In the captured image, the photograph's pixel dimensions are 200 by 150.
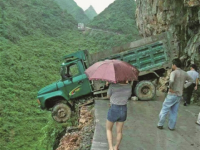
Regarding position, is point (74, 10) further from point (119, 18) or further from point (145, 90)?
point (145, 90)

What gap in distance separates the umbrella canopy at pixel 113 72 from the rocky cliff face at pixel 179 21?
698cm

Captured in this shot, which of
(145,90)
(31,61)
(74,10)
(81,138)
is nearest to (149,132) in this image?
(81,138)

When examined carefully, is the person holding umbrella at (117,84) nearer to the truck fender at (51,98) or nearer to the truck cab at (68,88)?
the truck cab at (68,88)

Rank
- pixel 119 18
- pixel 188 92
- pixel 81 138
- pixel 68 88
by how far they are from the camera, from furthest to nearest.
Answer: pixel 119 18, pixel 68 88, pixel 188 92, pixel 81 138

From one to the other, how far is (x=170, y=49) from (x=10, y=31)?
2721 centimetres

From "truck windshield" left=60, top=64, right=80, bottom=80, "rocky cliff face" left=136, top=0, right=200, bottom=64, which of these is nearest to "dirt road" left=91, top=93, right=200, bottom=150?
"truck windshield" left=60, top=64, right=80, bottom=80

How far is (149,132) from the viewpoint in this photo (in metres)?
5.91

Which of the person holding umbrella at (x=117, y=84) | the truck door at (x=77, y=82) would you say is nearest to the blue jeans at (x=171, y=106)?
the person holding umbrella at (x=117, y=84)

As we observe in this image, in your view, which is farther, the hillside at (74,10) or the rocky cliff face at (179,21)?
the hillside at (74,10)

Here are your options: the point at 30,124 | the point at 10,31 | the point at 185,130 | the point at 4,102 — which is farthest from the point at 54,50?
the point at 185,130

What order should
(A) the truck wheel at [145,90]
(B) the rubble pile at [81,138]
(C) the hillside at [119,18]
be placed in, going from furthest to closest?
1. (C) the hillside at [119,18]
2. (A) the truck wheel at [145,90]
3. (B) the rubble pile at [81,138]

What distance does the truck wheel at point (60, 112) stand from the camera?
30.8 ft

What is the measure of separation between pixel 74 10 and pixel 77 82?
85.4 m

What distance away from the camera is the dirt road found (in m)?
5.16
